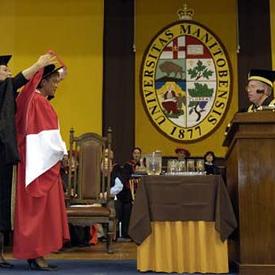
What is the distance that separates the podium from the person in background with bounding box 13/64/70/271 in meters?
1.27

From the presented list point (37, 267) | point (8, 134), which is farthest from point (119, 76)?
point (37, 267)

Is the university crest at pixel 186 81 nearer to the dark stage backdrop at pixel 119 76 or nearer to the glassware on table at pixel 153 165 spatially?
the dark stage backdrop at pixel 119 76

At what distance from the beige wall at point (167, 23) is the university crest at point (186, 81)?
89 mm

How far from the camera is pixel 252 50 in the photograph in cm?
896

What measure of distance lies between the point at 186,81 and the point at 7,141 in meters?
5.65

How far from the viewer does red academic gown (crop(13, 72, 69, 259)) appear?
145 inches

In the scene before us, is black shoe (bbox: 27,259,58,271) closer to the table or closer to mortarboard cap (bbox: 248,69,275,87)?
the table

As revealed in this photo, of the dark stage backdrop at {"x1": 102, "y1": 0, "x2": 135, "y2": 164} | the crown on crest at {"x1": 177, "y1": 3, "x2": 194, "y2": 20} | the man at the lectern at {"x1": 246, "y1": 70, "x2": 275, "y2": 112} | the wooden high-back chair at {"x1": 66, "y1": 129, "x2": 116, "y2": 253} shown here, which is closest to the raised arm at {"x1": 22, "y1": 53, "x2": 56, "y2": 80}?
the man at the lectern at {"x1": 246, "y1": 70, "x2": 275, "y2": 112}

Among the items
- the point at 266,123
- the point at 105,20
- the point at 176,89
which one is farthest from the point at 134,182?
the point at 266,123

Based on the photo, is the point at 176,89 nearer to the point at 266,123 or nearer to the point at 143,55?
the point at 143,55

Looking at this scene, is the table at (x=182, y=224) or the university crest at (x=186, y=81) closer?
the table at (x=182, y=224)

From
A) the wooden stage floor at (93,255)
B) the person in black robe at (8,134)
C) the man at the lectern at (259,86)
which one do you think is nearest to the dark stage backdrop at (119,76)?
the wooden stage floor at (93,255)

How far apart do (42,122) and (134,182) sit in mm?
4680

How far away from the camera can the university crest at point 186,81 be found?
29.2ft
